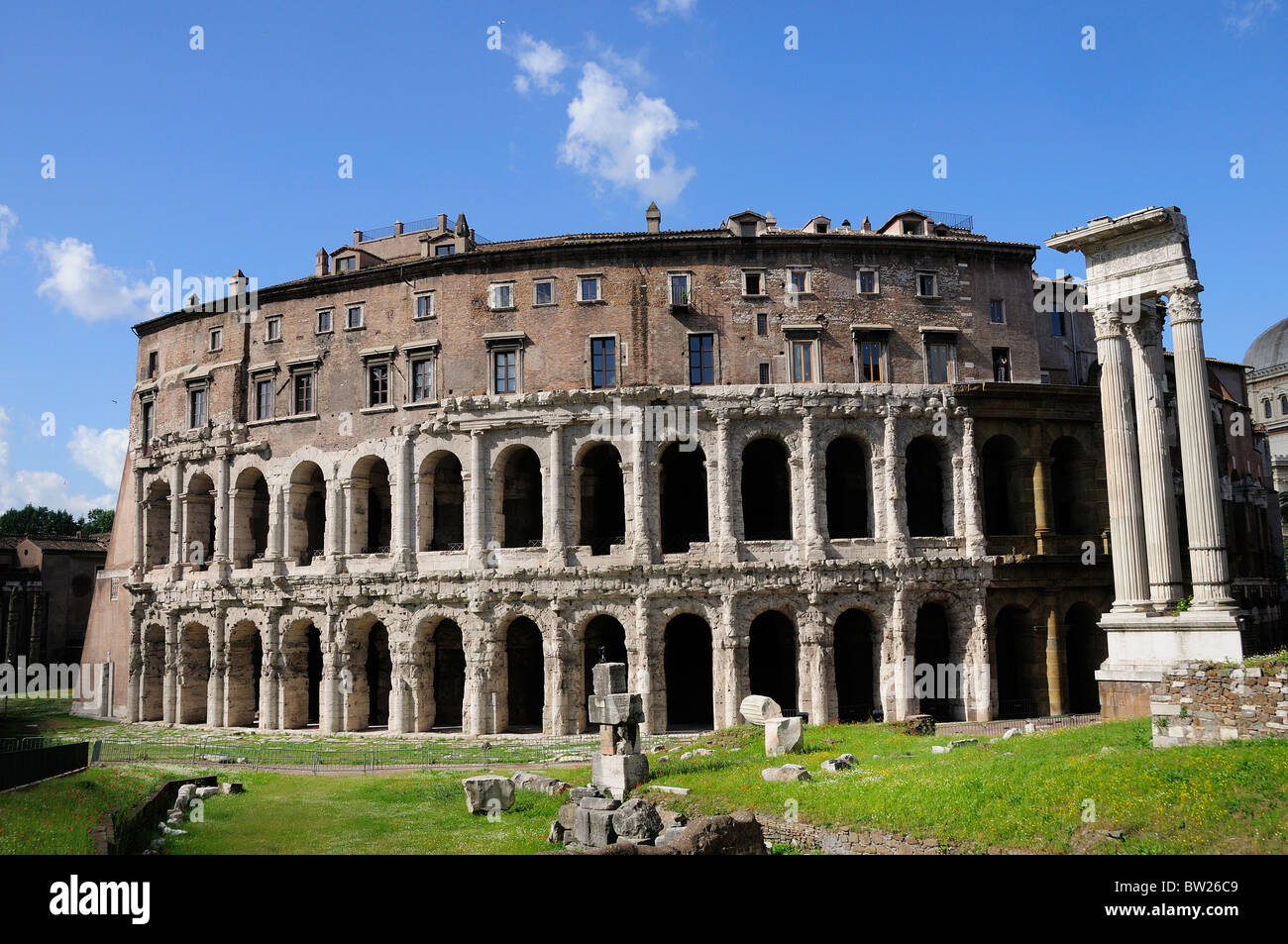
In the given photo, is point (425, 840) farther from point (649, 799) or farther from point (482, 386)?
point (482, 386)

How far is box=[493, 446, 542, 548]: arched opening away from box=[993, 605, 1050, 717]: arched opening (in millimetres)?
17855

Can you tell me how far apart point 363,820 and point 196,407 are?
2874 centimetres

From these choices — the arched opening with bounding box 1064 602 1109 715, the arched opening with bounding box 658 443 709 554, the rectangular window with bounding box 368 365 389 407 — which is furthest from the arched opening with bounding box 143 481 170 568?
the arched opening with bounding box 1064 602 1109 715

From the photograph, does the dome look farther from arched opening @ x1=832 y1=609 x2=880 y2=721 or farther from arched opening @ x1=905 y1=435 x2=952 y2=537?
arched opening @ x1=832 y1=609 x2=880 y2=721

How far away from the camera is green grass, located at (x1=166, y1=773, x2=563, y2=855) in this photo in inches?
689

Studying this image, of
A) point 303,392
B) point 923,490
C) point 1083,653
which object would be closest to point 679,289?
point 923,490

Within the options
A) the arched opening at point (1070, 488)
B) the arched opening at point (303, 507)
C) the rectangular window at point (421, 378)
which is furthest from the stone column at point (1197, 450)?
the arched opening at point (303, 507)

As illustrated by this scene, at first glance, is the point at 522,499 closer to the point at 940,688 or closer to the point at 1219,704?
the point at 940,688

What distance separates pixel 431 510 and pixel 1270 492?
40.3m

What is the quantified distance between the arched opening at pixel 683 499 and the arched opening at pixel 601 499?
170 cm

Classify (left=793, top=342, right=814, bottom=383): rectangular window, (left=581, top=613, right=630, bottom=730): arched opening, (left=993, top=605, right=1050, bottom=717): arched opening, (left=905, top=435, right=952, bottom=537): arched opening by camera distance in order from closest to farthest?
(left=581, top=613, right=630, bottom=730): arched opening < (left=993, top=605, right=1050, bottom=717): arched opening < (left=793, top=342, right=814, bottom=383): rectangular window < (left=905, top=435, right=952, bottom=537): arched opening

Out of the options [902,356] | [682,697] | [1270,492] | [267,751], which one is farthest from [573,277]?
[1270,492]

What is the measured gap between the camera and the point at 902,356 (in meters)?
35.5

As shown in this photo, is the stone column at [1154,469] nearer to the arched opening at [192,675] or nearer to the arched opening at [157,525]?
the arched opening at [192,675]
